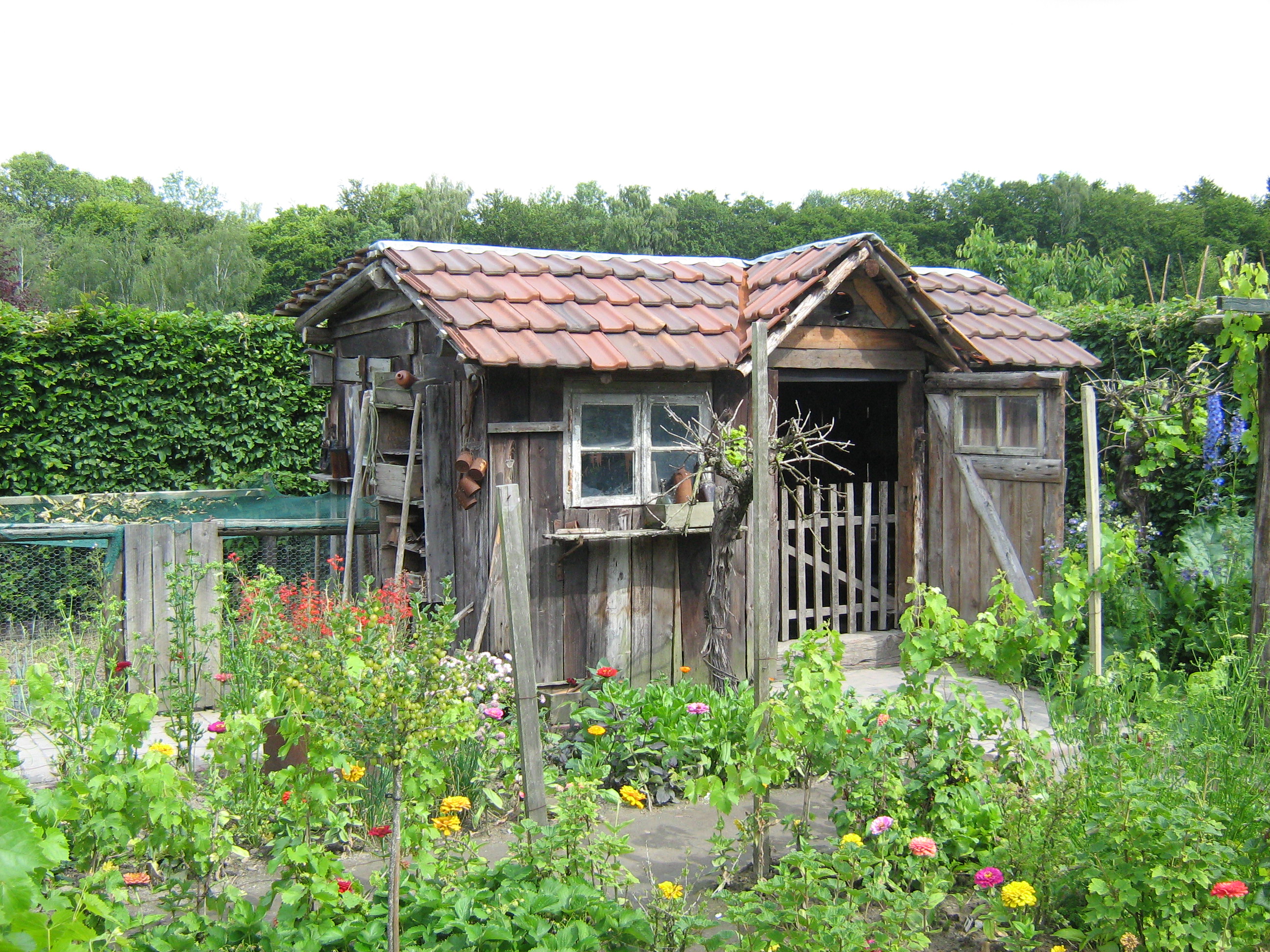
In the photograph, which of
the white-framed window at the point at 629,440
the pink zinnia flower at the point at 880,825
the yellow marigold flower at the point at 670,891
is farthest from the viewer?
the white-framed window at the point at 629,440

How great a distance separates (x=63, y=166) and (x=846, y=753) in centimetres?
8210

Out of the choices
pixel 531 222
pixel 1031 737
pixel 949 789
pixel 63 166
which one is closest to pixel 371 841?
pixel 949 789

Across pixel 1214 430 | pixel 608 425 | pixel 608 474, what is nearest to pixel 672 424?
pixel 608 425

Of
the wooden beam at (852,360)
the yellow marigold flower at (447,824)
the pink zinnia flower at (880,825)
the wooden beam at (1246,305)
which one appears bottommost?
the yellow marigold flower at (447,824)

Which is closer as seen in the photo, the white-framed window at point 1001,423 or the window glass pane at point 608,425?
the window glass pane at point 608,425

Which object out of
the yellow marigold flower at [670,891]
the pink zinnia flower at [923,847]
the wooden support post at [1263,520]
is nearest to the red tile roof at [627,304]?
the wooden support post at [1263,520]

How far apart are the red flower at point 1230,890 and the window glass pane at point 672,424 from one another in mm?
4187

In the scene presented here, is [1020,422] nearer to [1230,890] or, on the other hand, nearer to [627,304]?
[627,304]

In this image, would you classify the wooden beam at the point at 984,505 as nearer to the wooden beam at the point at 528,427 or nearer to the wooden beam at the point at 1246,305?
the wooden beam at the point at 1246,305

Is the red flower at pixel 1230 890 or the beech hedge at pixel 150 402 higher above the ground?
the beech hedge at pixel 150 402

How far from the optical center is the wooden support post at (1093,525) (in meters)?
5.63

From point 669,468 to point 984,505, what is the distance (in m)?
2.44

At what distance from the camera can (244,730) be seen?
3473 millimetres

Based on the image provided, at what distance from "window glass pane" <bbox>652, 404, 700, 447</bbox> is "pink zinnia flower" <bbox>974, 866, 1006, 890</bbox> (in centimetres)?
377
